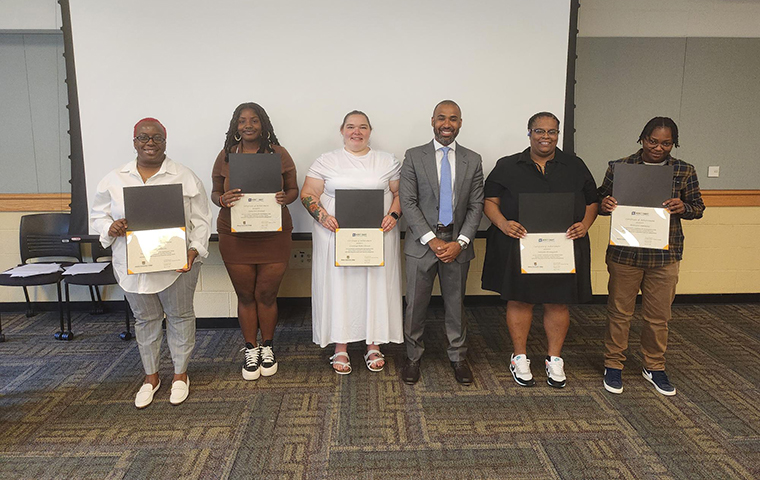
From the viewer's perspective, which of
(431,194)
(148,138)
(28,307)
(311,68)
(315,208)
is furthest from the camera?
(28,307)

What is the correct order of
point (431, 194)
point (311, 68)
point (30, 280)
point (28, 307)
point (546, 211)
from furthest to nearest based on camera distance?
point (28, 307), point (30, 280), point (311, 68), point (431, 194), point (546, 211)

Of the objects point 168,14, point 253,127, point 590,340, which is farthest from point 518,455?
point 168,14

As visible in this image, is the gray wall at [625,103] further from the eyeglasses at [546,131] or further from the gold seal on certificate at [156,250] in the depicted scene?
the gold seal on certificate at [156,250]

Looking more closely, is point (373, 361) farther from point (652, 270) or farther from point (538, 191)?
point (652, 270)

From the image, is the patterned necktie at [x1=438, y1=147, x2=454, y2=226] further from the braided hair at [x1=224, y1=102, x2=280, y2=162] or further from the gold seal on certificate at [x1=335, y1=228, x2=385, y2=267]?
the braided hair at [x1=224, y1=102, x2=280, y2=162]

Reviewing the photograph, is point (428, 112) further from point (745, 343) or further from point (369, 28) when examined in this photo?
point (745, 343)

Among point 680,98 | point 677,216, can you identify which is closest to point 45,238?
point 677,216

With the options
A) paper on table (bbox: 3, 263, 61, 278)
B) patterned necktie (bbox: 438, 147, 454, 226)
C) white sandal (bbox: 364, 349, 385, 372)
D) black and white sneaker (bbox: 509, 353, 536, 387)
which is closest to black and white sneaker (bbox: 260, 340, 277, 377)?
white sandal (bbox: 364, 349, 385, 372)

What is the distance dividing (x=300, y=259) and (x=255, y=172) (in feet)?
4.32

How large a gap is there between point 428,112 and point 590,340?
6.54ft

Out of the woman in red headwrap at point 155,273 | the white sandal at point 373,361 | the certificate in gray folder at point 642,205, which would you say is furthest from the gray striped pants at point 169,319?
the certificate in gray folder at point 642,205

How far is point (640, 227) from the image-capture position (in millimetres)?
2512

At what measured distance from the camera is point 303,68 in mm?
3217

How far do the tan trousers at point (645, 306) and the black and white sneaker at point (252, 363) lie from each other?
2069 millimetres
